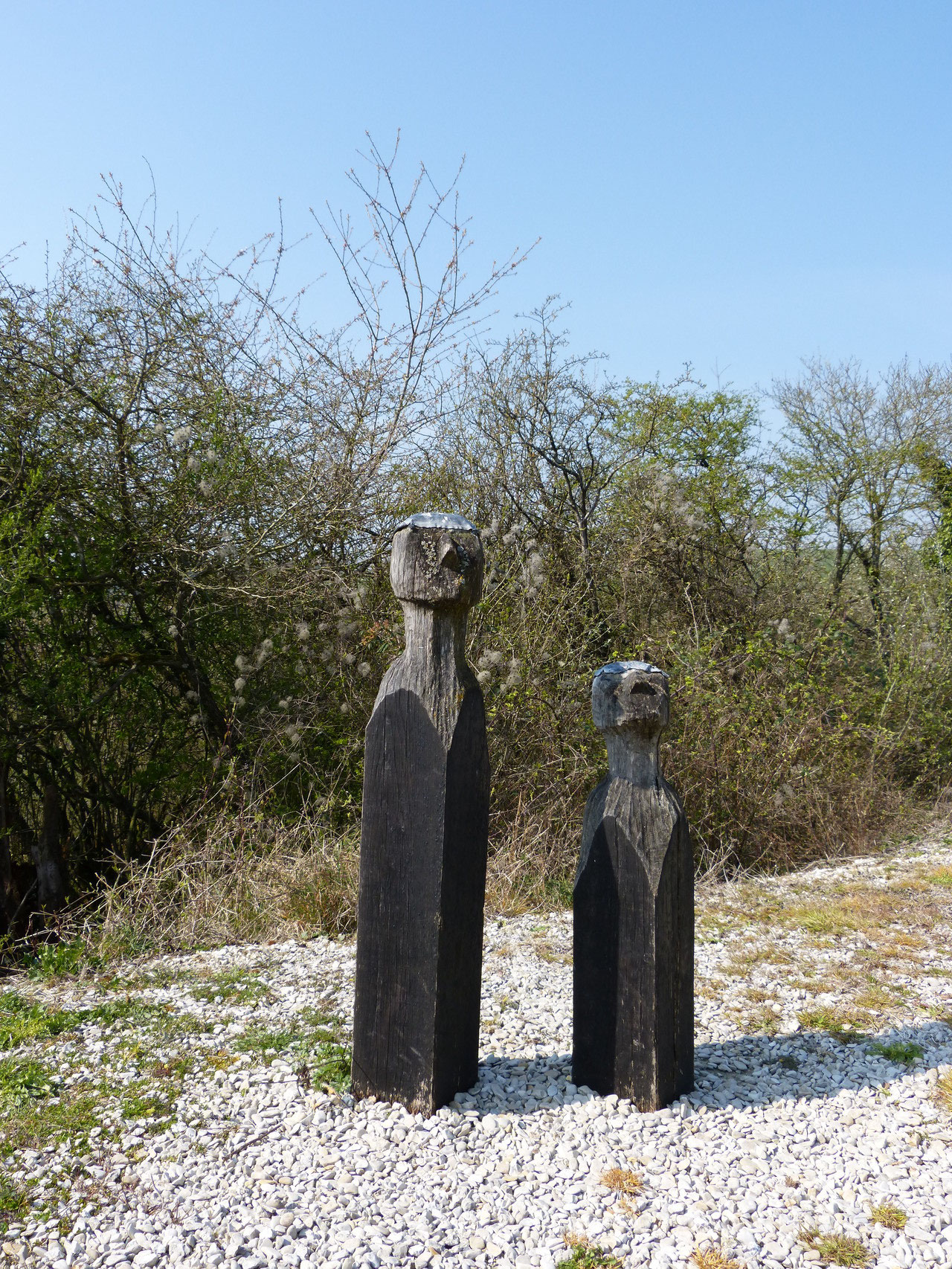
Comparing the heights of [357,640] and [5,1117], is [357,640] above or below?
above

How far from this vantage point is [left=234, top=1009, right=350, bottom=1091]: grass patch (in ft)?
9.91

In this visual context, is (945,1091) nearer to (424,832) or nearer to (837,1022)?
(837,1022)

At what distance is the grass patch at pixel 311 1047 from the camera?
3.02 meters

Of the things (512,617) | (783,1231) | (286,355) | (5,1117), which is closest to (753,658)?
(512,617)

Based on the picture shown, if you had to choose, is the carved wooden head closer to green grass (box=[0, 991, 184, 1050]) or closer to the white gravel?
the white gravel

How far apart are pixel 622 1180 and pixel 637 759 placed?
1169 mm

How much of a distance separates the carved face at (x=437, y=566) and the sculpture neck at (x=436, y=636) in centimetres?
3

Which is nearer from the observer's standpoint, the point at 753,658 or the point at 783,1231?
the point at 783,1231

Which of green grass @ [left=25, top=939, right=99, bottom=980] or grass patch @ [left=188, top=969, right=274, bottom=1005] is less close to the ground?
grass patch @ [left=188, top=969, right=274, bottom=1005]

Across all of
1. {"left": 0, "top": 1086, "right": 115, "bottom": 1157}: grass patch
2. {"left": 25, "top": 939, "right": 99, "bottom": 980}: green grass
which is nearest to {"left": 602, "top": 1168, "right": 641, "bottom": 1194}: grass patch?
{"left": 0, "top": 1086, "right": 115, "bottom": 1157}: grass patch

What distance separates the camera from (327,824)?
19.0ft

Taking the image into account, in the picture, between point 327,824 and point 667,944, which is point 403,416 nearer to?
point 327,824

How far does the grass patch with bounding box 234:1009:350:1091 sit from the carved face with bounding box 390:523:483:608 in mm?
1584

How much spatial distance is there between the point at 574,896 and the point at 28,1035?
215 centimetres
